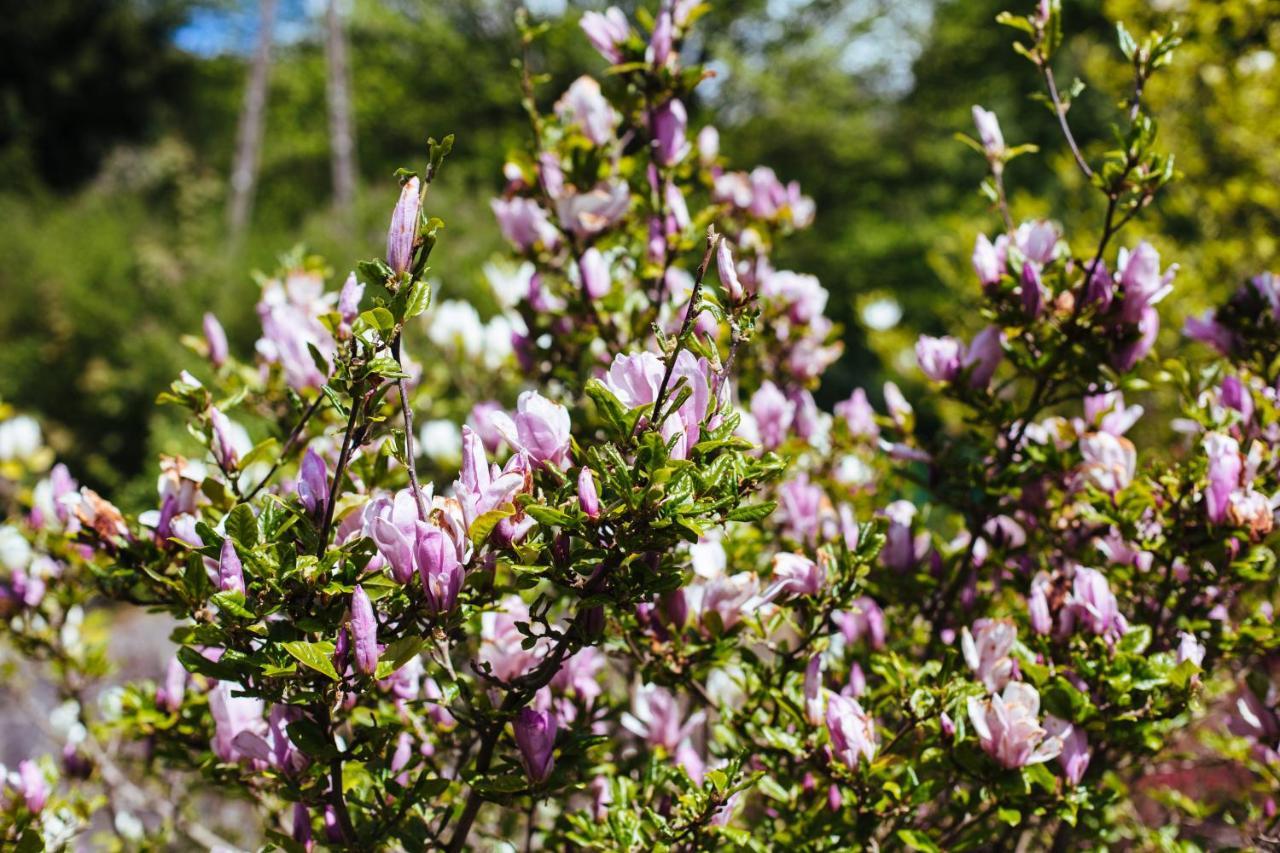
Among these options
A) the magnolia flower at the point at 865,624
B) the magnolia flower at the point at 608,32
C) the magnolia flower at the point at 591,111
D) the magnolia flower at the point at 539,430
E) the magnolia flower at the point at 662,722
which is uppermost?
the magnolia flower at the point at 608,32

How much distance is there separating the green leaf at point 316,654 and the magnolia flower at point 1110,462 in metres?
1.18

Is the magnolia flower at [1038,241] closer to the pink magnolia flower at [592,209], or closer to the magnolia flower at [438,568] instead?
the pink magnolia flower at [592,209]

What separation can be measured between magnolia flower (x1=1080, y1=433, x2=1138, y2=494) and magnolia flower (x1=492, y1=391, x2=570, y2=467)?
36.8 inches

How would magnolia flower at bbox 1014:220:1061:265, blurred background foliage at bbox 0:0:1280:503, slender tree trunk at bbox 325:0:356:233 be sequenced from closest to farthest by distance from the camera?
magnolia flower at bbox 1014:220:1061:265
blurred background foliage at bbox 0:0:1280:503
slender tree trunk at bbox 325:0:356:233

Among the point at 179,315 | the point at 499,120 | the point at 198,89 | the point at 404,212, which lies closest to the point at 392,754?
the point at 404,212

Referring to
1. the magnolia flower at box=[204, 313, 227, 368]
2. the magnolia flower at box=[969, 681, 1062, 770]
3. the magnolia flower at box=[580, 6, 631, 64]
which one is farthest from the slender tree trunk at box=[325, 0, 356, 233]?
the magnolia flower at box=[969, 681, 1062, 770]

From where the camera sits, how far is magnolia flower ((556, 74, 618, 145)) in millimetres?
1673

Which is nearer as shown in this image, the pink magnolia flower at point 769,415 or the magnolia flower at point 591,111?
the magnolia flower at point 591,111

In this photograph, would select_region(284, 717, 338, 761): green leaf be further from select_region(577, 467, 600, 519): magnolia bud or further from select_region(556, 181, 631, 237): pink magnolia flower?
select_region(556, 181, 631, 237): pink magnolia flower

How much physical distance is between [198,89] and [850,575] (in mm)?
19854

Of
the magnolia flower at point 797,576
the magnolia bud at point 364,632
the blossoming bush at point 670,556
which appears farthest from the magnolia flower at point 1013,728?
the magnolia bud at point 364,632

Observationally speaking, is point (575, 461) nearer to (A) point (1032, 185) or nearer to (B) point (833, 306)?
(B) point (833, 306)

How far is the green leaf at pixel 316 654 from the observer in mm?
925

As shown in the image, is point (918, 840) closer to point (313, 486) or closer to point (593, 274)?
point (313, 486)
